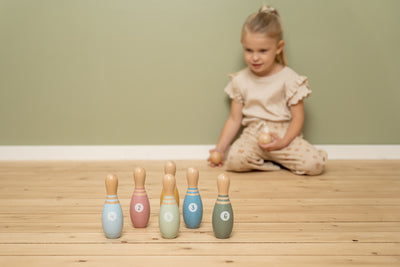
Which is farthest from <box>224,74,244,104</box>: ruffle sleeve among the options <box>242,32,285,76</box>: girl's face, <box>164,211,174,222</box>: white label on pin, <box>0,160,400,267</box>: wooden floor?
<box>164,211,174,222</box>: white label on pin

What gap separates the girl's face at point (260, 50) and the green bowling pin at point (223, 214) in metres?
1.07

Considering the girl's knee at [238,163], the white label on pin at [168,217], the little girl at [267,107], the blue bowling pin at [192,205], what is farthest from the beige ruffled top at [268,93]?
the white label on pin at [168,217]

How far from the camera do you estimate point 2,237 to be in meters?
1.06

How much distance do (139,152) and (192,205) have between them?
3.80 feet

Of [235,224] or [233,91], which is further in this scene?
[233,91]

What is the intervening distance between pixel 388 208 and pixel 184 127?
1.16m

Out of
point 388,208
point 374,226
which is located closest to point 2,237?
point 374,226

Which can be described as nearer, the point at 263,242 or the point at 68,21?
the point at 263,242

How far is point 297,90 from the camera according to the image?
78.7 inches

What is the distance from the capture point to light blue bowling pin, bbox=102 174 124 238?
103 cm

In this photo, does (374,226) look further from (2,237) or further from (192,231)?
(2,237)

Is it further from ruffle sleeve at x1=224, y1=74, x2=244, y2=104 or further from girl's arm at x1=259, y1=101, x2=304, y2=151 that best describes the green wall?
girl's arm at x1=259, y1=101, x2=304, y2=151

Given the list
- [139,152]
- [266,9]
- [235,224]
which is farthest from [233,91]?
[235,224]

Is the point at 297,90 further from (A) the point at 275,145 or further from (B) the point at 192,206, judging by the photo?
(B) the point at 192,206
